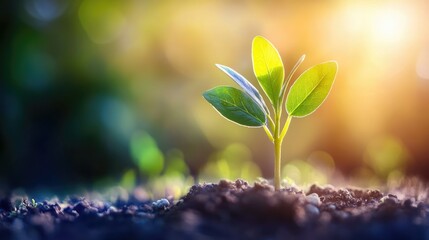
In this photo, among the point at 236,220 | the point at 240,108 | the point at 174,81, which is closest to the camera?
the point at 236,220

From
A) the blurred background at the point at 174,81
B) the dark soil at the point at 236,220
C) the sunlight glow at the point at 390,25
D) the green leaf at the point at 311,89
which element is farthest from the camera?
the blurred background at the point at 174,81

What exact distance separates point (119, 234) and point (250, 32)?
4483mm

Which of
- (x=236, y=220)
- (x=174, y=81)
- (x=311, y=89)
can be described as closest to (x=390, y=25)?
(x=174, y=81)

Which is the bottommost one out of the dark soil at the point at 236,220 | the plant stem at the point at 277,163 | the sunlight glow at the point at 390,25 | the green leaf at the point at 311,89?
the dark soil at the point at 236,220

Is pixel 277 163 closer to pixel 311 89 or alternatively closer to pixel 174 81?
pixel 311 89

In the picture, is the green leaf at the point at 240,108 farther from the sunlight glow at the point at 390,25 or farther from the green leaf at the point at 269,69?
the sunlight glow at the point at 390,25

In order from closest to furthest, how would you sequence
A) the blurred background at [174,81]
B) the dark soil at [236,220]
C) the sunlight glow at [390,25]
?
the dark soil at [236,220] < the sunlight glow at [390,25] < the blurred background at [174,81]

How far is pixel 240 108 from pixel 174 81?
3.93 m

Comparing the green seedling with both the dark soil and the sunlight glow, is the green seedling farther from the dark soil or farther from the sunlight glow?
the sunlight glow

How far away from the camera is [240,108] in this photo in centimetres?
169

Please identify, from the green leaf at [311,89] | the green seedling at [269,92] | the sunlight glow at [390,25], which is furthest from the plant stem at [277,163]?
the sunlight glow at [390,25]

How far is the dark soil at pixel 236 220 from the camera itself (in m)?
1.19

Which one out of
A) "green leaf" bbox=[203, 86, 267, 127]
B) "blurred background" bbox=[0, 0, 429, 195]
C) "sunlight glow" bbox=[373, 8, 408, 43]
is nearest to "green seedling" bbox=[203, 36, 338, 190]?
"green leaf" bbox=[203, 86, 267, 127]

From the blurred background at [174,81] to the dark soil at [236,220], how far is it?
343 centimetres
